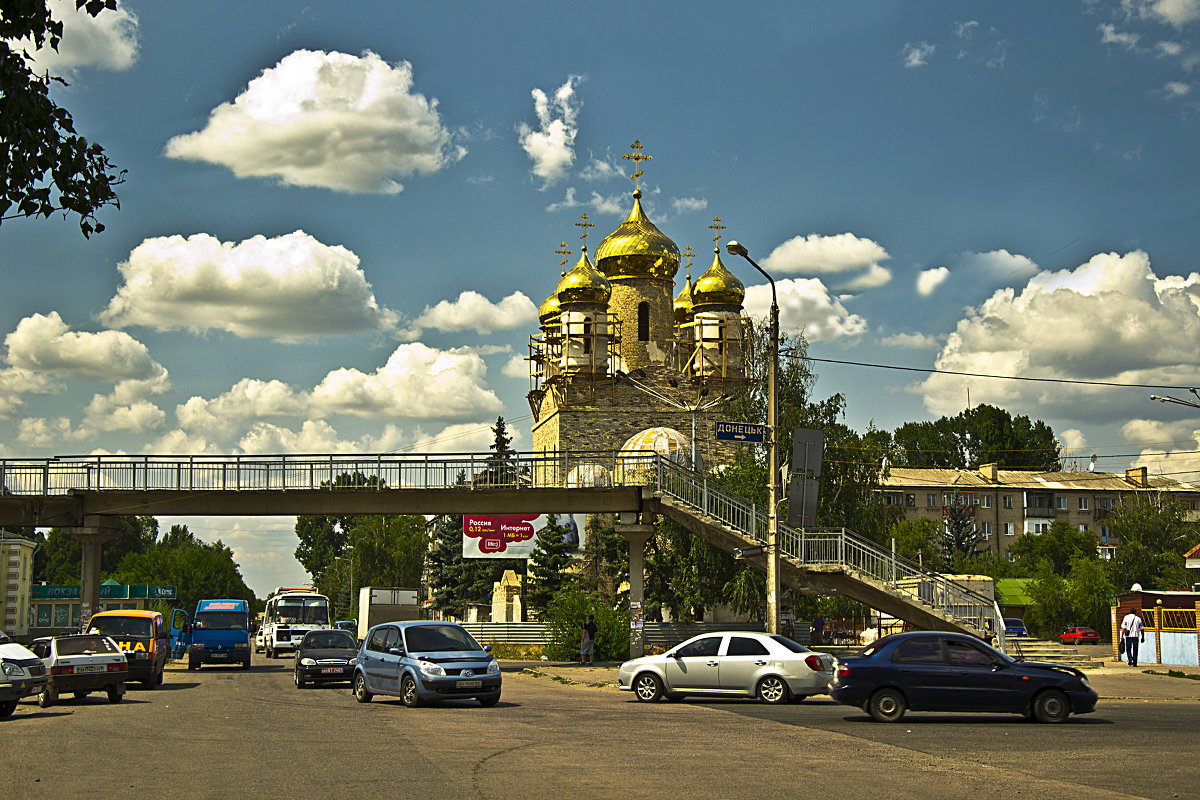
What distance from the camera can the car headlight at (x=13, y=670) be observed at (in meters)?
19.1

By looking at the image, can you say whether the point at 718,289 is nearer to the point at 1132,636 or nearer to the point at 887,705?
the point at 1132,636

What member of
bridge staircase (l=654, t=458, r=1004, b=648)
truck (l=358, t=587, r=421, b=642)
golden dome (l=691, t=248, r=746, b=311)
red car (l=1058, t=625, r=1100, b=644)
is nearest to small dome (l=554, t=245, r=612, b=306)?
golden dome (l=691, t=248, r=746, b=311)

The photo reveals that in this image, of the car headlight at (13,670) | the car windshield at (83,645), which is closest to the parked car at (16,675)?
the car headlight at (13,670)

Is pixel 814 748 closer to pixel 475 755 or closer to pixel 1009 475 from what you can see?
pixel 475 755

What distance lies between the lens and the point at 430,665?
20.1 meters

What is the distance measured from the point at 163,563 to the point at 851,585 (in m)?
104

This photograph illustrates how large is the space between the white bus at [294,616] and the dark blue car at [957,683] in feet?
105

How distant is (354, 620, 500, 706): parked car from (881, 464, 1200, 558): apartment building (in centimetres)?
7900

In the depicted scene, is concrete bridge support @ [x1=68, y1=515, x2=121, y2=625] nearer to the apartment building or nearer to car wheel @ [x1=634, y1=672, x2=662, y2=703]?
car wheel @ [x1=634, y1=672, x2=662, y2=703]

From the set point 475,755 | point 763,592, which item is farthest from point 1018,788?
point 763,592

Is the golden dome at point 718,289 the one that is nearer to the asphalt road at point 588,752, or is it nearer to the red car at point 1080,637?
the red car at point 1080,637

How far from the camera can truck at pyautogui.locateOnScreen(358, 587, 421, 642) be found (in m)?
56.5

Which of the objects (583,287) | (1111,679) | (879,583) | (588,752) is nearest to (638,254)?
(583,287)

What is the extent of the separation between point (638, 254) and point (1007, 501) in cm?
4940
